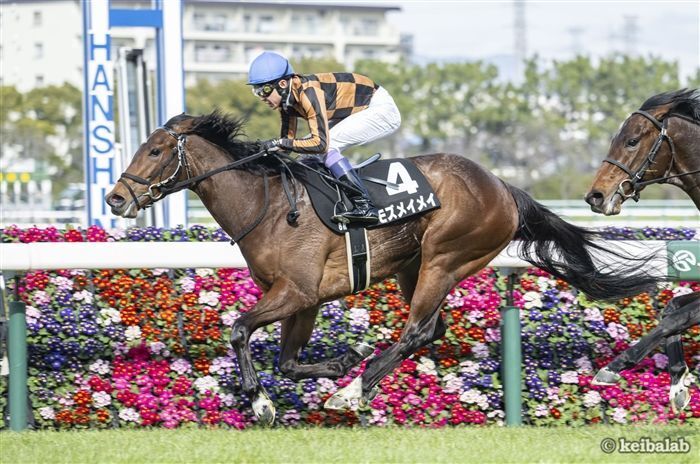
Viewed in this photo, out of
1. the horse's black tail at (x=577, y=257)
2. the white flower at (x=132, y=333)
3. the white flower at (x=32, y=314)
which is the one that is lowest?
the white flower at (x=132, y=333)

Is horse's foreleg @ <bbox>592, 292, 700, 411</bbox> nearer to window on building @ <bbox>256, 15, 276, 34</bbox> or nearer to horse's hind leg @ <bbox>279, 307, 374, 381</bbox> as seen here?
horse's hind leg @ <bbox>279, 307, 374, 381</bbox>

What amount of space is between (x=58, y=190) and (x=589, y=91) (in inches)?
935

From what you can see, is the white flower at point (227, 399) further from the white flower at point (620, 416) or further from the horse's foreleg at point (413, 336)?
the white flower at point (620, 416)

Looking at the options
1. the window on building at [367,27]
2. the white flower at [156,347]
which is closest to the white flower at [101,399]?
the white flower at [156,347]

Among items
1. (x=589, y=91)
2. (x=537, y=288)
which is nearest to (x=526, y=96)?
(x=589, y=91)

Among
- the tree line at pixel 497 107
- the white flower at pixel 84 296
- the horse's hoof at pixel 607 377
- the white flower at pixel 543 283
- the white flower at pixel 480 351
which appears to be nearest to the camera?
the horse's hoof at pixel 607 377

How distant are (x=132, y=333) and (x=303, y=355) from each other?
889 mm

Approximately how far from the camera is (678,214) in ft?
73.3

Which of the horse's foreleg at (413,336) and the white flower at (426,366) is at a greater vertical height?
the horse's foreleg at (413,336)

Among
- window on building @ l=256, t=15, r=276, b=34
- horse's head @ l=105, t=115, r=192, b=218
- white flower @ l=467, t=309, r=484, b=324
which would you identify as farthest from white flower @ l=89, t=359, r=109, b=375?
window on building @ l=256, t=15, r=276, b=34

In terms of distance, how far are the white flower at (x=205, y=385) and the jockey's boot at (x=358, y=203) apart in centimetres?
110

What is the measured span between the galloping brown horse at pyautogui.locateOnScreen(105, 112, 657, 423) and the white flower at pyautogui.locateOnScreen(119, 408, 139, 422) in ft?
2.45

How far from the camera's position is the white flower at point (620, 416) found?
5.23 metres

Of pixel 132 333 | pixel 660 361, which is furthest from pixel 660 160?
→ pixel 132 333
